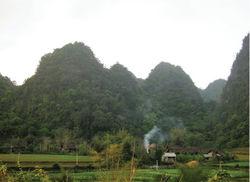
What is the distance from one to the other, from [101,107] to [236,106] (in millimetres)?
22223

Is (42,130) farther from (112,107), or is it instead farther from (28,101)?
(112,107)

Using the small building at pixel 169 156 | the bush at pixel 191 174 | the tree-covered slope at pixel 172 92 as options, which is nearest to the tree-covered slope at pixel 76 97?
the tree-covered slope at pixel 172 92

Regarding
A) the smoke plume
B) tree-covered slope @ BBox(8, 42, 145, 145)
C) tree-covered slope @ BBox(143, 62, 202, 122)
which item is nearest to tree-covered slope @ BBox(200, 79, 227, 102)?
tree-covered slope @ BBox(143, 62, 202, 122)

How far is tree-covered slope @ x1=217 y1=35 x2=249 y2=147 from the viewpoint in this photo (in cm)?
3153

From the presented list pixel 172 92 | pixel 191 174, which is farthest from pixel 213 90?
pixel 191 174

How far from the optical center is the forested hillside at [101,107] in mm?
28156

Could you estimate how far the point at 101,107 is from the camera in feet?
125

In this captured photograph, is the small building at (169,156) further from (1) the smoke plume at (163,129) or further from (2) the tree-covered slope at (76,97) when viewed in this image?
(1) the smoke plume at (163,129)

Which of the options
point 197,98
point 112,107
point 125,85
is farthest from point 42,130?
point 197,98

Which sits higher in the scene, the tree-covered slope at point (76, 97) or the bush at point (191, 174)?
the tree-covered slope at point (76, 97)

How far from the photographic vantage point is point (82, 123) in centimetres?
3484

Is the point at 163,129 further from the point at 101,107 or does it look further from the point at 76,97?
the point at 76,97

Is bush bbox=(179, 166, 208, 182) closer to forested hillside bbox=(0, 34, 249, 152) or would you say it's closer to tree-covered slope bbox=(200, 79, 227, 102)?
forested hillside bbox=(0, 34, 249, 152)

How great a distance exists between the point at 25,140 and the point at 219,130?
1178 inches
